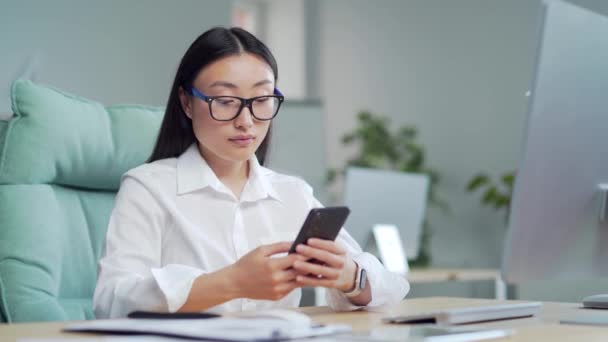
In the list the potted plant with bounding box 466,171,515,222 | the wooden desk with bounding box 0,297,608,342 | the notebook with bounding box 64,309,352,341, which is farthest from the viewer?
the potted plant with bounding box 466,171,515,222

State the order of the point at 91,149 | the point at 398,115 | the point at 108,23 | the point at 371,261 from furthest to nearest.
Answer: the point at 398,115
the point at 108,23
the point at 91,149
the point at 371,261

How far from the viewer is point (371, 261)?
58.4 inches

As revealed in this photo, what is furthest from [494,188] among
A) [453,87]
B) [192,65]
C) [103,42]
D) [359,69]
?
[192,65]

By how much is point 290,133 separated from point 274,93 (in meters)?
2.38

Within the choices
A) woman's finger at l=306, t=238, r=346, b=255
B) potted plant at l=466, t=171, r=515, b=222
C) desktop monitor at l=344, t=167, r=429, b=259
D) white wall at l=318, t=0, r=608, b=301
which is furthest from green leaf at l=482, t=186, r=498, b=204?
woman's finger at l=306, t=238, r=346, b=255

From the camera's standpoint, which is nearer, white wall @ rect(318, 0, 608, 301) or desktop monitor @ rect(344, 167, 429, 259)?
desktop monitor @ rect(344, 167, 429, 259)

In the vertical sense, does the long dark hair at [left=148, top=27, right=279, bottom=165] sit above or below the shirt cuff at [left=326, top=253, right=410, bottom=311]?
above

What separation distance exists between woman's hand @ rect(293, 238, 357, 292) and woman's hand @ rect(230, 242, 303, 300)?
1cm

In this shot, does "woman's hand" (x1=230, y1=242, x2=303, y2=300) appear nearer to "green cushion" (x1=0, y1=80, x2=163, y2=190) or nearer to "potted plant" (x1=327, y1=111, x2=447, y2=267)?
"green cushion" (x1=0, y1=80, x2=163, y2=190)

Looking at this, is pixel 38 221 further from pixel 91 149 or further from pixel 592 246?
pixel 592 246

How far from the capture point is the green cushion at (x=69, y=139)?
5.56ft

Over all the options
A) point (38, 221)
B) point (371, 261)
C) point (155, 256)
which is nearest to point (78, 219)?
point (38, 221)

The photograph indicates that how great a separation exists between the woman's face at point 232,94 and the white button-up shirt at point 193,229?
103 millimetres

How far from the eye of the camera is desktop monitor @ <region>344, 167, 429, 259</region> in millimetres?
3564
